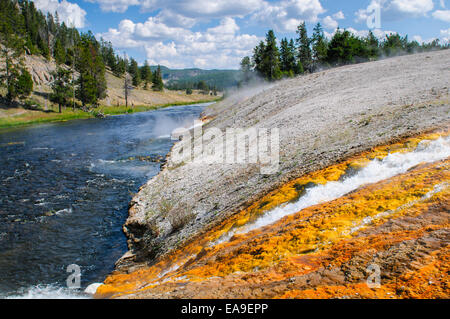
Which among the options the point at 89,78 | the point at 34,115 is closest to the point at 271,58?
the point at 89,78

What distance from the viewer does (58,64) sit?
8431 centimetres

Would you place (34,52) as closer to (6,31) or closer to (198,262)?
(6,31)

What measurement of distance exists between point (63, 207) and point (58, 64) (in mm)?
82865

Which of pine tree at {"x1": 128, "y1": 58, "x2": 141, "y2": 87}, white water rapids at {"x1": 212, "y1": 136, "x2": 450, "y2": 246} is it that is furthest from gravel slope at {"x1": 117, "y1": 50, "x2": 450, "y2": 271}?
pine tree at {"x1": 128, "y1": 58, "x2": 141, "y2": 87}

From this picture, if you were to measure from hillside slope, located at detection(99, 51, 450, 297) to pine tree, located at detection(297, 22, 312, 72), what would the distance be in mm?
70172

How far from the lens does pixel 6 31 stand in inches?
2440

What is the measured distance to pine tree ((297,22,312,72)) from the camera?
84900 millimetres

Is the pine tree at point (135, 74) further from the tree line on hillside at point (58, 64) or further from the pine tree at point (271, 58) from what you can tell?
the pine tree at point (271, 58)

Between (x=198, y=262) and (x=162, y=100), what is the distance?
106 metres

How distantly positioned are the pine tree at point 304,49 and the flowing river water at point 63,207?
67.2 meters

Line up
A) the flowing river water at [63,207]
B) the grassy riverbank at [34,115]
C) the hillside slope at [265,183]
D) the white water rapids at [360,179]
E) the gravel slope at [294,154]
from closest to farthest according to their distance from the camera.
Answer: the hillside slope at [265,183] → the white water rapids at [360,179] → the flowing river water at [63,207] → the gravel slope at [294,154] → the grassy riverbank at [34,115]

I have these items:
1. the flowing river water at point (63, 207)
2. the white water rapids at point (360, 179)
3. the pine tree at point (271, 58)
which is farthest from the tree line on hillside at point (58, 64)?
the white water rapids at point (360, 179)

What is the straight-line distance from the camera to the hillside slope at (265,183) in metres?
7.45

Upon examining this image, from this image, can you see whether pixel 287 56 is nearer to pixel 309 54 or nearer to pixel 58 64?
pixel 309 54
